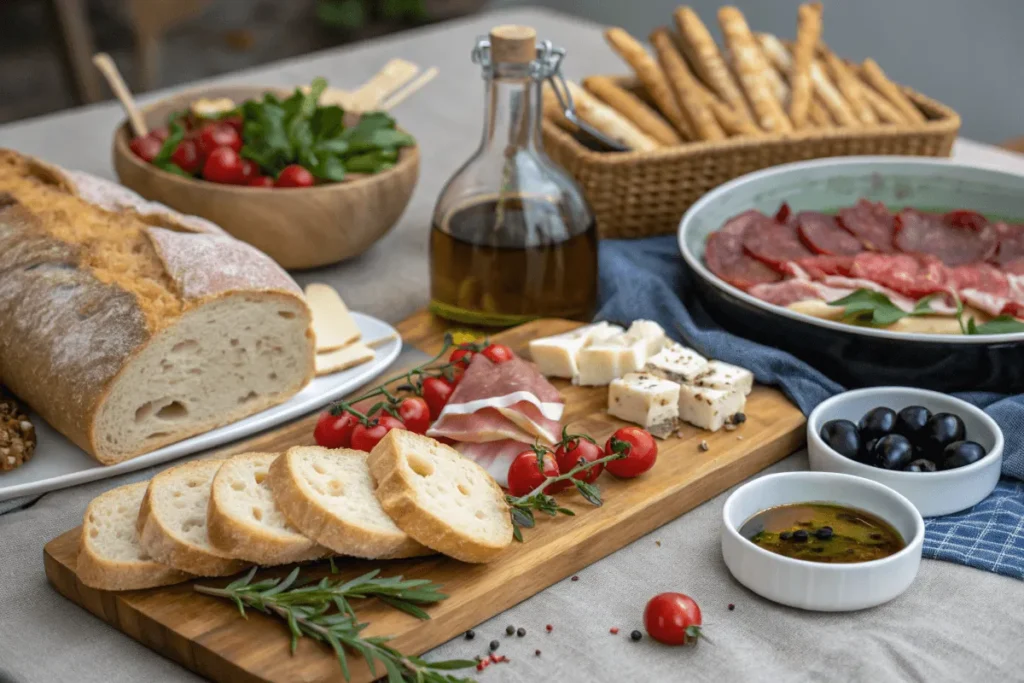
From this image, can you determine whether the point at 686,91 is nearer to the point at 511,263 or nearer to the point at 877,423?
the point at 511,263

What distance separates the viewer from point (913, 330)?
2.23 meters

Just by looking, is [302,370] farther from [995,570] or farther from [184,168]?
[995,570]

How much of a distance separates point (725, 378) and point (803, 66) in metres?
1.23

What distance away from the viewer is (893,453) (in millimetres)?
1953

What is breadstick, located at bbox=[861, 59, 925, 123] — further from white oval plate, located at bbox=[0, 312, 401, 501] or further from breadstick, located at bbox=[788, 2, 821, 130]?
white oval plate, located at bbox=[0, 312, 401, 501]

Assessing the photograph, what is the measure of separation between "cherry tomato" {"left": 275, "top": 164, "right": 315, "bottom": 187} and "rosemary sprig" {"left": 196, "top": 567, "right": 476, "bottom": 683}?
44.3 inches

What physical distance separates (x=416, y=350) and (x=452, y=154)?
1.12 meters

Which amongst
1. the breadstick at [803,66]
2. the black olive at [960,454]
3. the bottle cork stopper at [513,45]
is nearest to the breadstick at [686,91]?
the breadstick at [803,66]

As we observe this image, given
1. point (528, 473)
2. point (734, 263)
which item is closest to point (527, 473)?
point (528, 473)

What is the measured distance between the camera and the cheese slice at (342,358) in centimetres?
236

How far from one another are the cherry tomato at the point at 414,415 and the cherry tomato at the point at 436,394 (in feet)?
0.20

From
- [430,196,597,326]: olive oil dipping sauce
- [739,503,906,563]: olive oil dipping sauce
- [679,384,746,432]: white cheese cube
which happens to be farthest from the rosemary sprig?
[430,196,597,326]: olive oil dipping sauce

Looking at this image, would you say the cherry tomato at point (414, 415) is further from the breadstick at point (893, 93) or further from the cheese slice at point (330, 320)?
the breadstick at point (893, 93)

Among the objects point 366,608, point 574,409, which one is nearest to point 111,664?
point 366,608
